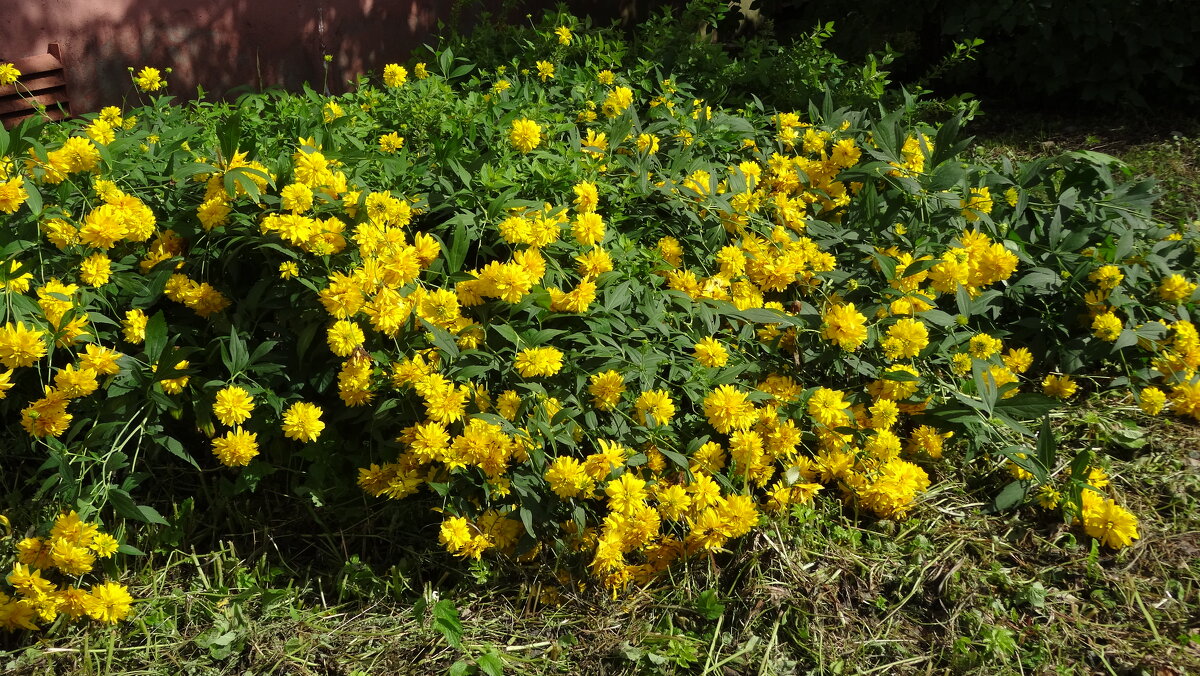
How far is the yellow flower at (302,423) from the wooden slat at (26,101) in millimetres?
2354

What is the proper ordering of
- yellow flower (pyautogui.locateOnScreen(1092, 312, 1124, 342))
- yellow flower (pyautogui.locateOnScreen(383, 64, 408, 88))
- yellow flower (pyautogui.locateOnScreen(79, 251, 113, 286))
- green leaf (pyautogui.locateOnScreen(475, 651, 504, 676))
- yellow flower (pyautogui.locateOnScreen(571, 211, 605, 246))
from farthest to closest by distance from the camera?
yellow flower (pyautogui.locateOnScreen(383, 64, 408, 88)), yellow flower (pyautogui.locateOnScreen(1092, 312, 1124, 342)), yellow flower (pyautogui.locateOnScreen(571, 211, 605, 246)), yellow flower (pyautogui.locateOnScreen(79, 251, 113, 286)), green leaf (pyautogui.locateOnScreen(475, 651, 504, 676))

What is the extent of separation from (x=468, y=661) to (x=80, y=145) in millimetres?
1636

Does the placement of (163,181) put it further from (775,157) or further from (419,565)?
(775,157)

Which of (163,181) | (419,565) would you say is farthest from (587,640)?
(163,181)

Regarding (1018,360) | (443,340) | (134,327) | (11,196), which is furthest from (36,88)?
(1018,360)

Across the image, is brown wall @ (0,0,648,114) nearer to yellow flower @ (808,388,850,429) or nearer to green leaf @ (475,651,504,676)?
green leaf @ (475,651,504,676)

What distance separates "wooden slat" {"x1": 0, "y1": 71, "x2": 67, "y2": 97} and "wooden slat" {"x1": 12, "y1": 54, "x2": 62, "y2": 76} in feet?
0.10

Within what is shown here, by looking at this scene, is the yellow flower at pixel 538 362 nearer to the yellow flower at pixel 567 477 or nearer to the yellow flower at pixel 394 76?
the yellow flower at pixel 567 477

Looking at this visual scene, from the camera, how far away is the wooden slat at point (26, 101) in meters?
3.89

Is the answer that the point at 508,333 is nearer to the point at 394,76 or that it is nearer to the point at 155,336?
the point at 155,336

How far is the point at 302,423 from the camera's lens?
7.59 feet

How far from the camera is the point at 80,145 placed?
2.54 m

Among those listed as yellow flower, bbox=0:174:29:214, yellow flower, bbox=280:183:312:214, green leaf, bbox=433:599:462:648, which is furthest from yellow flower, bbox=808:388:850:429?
yellow flower, bbox=0:174:29:214

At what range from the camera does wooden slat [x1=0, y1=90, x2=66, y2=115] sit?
3895 millimetres
